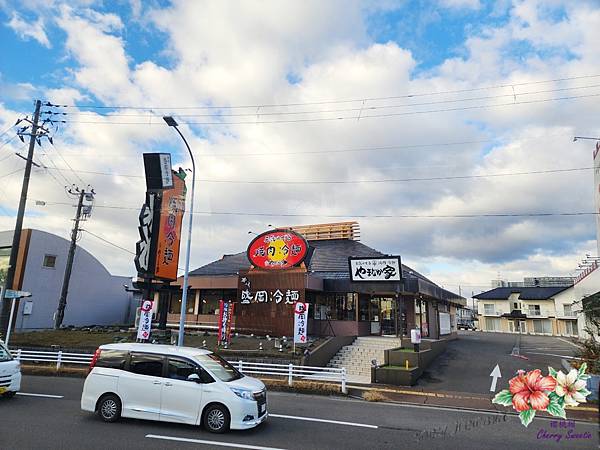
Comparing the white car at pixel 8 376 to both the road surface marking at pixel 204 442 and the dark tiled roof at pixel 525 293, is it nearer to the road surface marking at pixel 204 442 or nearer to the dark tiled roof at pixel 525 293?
the road surface marking at pixel 204 442

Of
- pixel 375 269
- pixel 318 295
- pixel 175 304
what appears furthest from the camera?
pixel 175 304

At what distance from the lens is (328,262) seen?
1232 inches

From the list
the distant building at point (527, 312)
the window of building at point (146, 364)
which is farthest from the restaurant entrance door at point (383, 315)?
the distant building at point (527, 312)

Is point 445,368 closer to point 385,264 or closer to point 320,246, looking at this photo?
point 385,264

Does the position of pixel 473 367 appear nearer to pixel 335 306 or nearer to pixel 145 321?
pixel 335 306

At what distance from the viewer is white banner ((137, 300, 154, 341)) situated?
1928 cm

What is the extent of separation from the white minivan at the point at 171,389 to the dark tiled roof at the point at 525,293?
204 feet

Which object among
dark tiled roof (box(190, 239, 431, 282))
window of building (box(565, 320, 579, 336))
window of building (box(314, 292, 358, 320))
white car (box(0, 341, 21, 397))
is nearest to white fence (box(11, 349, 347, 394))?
white car (box(0, 341, 21, 397))

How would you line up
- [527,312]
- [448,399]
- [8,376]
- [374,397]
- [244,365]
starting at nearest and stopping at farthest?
[8,376], [374,397], [448,399], [244,365], [527,312]

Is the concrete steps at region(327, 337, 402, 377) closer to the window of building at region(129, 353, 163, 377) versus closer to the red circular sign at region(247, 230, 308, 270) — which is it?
the red circular sign at region(247, 230, 308, 270)

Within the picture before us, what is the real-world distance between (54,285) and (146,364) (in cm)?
3322

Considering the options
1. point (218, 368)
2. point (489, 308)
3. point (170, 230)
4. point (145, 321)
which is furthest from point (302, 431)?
point (489, 308)

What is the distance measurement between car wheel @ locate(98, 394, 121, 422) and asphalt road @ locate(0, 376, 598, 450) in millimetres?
167

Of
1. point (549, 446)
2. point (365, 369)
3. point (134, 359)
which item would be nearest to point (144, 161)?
point (134, 359)
